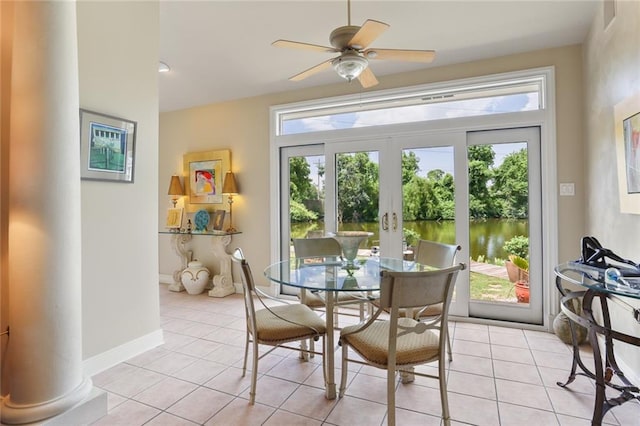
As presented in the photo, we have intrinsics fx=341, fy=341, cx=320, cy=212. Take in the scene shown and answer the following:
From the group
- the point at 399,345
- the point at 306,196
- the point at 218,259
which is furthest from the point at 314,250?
the point at 218,259

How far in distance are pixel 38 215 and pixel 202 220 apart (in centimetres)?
305

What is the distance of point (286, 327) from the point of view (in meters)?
2.09

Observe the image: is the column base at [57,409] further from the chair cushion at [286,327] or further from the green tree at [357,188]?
the green tree at [357,188]

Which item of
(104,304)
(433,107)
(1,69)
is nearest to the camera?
(1,69)

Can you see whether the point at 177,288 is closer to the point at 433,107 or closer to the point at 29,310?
the point at 29,310

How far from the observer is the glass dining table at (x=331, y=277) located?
6.61 feet

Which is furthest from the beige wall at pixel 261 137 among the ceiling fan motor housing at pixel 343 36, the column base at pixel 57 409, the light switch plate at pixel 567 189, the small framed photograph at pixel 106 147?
the column base at pixel 57 409

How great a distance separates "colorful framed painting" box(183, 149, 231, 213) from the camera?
15.4 ft

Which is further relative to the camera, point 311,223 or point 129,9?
point 311,223

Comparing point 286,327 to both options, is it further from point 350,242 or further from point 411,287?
point 411,287

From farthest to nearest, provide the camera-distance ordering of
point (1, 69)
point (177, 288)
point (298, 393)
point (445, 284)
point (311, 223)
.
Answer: point (177, 288), point (311, 223), point (298, 393), point (1, 69), point (445, 284)

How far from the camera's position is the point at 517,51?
10.5ft

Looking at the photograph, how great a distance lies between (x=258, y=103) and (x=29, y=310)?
3381mm

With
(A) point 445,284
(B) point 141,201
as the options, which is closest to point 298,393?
(A) point 445,284
